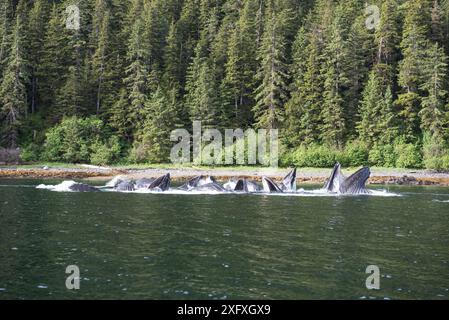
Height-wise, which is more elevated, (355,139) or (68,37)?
(68,37)

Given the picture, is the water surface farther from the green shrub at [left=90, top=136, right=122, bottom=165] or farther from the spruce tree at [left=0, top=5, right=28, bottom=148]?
the spruce tree at [left=0, top=5, right=28, bottom=148]

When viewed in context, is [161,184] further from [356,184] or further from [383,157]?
[383,157]

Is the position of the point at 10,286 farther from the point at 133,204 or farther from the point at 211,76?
the point at 211,76

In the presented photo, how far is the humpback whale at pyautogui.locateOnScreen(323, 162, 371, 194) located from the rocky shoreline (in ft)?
52.1

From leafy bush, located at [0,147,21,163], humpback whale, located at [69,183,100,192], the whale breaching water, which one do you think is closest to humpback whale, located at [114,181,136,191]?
the whale breaching water

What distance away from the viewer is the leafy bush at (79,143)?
7894cm

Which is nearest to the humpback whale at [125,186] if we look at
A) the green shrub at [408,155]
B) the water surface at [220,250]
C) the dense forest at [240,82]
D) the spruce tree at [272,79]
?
the water surface at [220,250]

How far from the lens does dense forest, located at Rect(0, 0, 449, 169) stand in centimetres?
7706

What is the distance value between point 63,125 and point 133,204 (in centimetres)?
5329

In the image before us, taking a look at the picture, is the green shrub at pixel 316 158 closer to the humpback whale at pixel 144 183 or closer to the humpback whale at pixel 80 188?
the humpback whale at pixel 144 183

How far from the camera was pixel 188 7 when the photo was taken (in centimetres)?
10925

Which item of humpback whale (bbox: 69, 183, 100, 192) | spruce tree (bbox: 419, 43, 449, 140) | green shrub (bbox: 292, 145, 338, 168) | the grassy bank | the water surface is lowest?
the water surface
